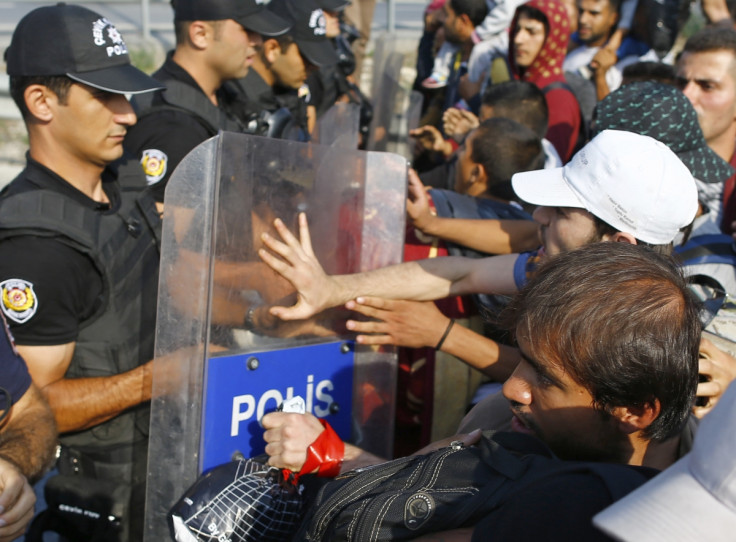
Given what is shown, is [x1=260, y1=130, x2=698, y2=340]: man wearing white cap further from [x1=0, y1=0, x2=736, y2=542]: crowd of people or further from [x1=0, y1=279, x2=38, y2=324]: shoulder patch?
[x1=0, y1=279, x2=38, y2=324]: shoulder patch

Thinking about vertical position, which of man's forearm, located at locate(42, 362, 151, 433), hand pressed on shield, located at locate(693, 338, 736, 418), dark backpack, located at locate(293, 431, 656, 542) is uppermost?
dark backpack, located at locate(293, 431, 656, 542)

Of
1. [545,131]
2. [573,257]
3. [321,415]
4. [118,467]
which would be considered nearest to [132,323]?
[118,467]

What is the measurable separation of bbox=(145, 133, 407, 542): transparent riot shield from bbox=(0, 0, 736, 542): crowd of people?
0.07 m

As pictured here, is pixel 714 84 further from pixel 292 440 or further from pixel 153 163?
pixel 292 440

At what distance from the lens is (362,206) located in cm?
234

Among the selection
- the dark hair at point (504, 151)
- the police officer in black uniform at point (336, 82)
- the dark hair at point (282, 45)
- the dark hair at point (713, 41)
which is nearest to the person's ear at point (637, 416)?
the dark hair at point (504, 151)

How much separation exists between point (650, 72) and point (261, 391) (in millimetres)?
3210

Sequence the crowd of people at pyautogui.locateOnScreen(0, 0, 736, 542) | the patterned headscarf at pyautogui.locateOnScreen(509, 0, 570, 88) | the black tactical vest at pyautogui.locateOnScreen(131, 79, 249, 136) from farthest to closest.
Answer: the patterned headscarf at pyautogui.locateOnScreen(509, 0, 570, 88), the black tactical vest at pyautogui.locateOnScreen(131, 79, 249, 136), the crowd of people at pyautogui.locateOnScreen(0, 0, 736, 542)

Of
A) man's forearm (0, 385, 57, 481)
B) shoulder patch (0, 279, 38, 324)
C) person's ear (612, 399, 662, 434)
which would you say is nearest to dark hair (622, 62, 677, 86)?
person's ear (612, 399, 662, 434)

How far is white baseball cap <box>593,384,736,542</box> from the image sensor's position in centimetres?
87

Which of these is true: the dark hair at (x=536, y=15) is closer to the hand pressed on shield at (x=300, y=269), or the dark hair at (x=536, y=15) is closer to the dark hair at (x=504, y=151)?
the dark hair at (x=504, y=151)

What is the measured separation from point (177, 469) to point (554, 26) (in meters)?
3.96

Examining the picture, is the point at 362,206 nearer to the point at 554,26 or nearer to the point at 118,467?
the point at 118,467

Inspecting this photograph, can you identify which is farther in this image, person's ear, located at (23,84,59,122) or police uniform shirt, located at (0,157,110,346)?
person's ear, located at (23,84,59,122)
